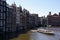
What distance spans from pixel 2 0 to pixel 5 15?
520 centimetres

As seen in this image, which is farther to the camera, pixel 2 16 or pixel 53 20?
pixel 53 20

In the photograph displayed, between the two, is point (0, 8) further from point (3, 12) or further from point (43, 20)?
point (43, 20)

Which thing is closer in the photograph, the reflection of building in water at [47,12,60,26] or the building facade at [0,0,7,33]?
the building facade at [0,0,7,33]

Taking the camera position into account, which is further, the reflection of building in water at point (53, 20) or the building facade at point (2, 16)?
the reflection of building in water at point (53, 20)

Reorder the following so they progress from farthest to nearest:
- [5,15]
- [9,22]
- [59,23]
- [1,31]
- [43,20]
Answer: [43,20]
[59,23]
[9,22]
[5,15]
[1,31]

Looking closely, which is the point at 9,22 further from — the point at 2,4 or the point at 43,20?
the point at 43,20

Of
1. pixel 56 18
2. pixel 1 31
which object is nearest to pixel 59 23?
pixel 56 18

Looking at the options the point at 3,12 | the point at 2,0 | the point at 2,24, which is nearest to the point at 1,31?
the point at 2,24

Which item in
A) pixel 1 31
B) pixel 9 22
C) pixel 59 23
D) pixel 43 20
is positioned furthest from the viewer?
pixel 43 20

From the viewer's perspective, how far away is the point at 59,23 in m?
168

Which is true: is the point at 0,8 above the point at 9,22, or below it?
above

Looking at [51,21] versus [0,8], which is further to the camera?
[51,21]

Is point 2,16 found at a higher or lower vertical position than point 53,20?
higher

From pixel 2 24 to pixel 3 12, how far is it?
3.98 m
